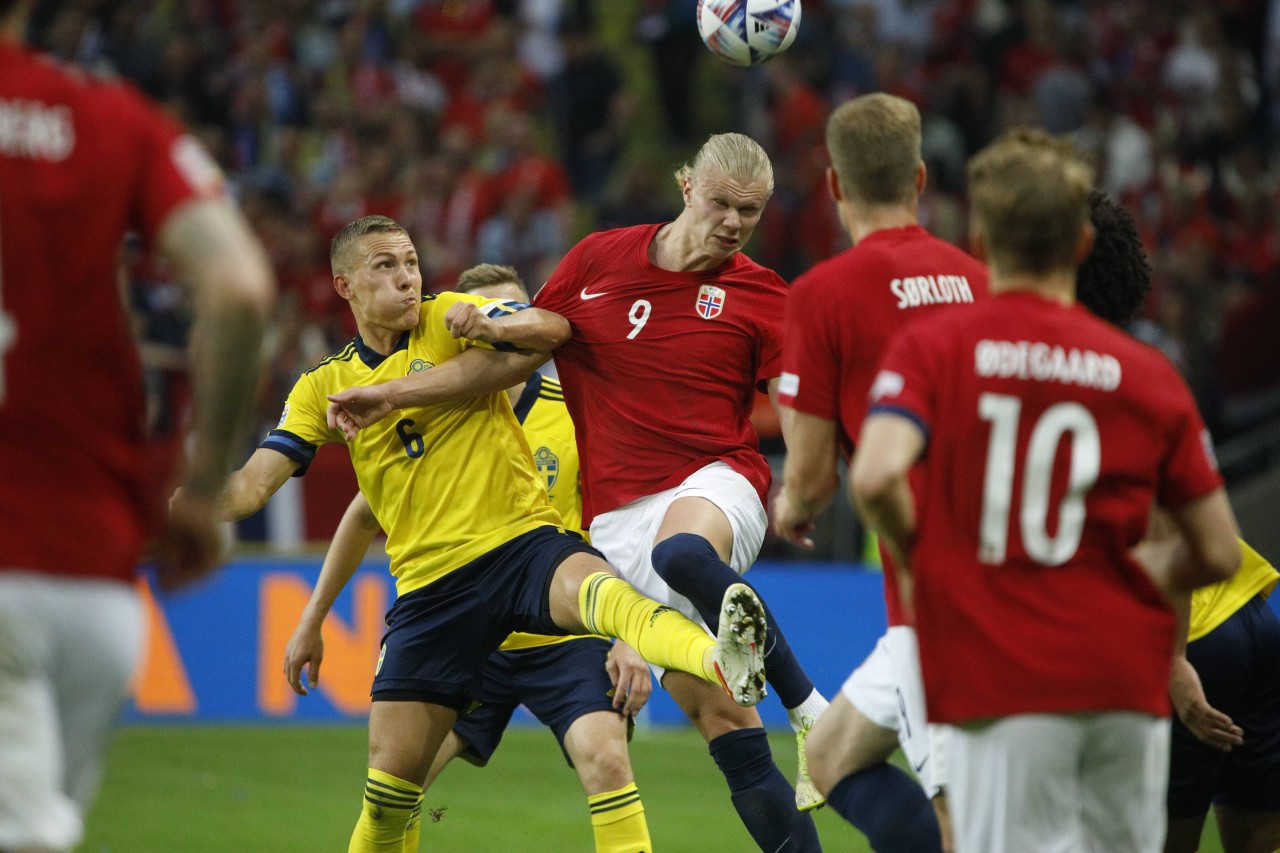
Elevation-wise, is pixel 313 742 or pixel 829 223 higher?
pixel 829 223

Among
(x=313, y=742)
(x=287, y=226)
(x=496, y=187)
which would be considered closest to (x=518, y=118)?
(x=496, y=187)

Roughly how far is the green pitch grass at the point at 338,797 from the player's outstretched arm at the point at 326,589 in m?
0.89

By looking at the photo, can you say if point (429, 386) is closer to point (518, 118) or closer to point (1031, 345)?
point (1031, 345)

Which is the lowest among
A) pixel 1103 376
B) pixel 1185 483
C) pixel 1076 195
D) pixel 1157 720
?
pixel 1157 720

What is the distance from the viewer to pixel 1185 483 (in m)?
3.59

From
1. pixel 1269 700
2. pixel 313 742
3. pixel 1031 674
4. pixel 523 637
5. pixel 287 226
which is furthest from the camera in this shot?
pixel 287 226

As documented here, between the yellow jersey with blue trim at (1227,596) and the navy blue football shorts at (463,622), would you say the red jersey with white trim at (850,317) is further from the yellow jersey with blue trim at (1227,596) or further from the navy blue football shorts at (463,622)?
the navy blue football shorts at (463,622)

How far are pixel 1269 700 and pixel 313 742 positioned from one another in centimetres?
775

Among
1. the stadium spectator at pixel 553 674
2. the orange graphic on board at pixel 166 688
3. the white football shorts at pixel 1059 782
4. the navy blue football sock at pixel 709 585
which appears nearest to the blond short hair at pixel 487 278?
the stadium spectator at pixel 553 674

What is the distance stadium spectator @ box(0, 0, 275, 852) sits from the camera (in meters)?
3.06

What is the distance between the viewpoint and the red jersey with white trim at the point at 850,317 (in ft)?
14.2

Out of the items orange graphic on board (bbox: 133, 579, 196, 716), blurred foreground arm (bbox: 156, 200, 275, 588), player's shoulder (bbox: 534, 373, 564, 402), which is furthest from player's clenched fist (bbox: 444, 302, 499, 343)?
orange graphic on board (bbox: 133, 579, 196, 716)

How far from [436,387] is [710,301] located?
3.76 feet

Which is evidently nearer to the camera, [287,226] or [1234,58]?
[287,226]
